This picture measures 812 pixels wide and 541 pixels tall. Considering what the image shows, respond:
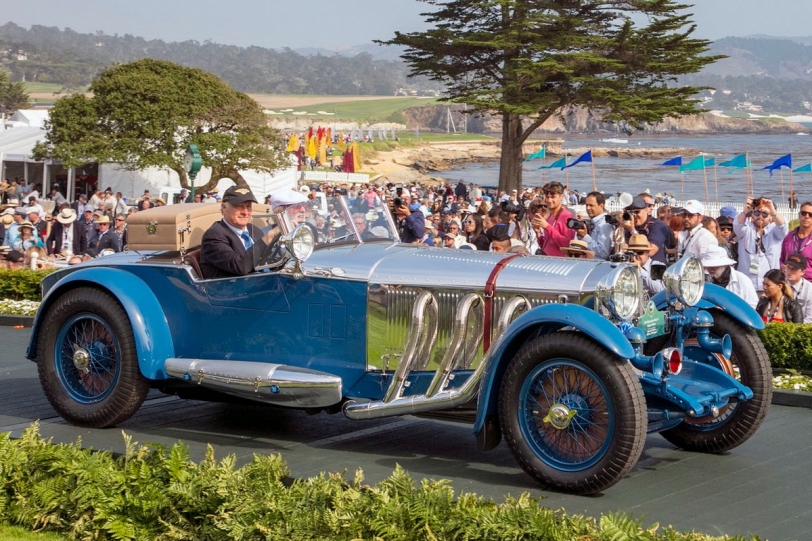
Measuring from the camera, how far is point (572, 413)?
19.0 feet

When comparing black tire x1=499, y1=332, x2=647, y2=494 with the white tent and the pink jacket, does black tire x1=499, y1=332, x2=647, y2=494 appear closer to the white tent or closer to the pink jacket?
the pink jacket

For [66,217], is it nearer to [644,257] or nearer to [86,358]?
[86,358]

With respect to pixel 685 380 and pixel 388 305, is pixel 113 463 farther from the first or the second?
pixel 685 380

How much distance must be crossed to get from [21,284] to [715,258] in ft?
32.8

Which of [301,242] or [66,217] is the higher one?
[301,242]

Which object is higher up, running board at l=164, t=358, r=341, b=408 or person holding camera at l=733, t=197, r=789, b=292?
person holding camera at l=733, t=197, r=789, b=292

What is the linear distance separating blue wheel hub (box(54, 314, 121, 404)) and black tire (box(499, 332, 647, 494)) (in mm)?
3129

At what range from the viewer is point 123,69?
151 feet

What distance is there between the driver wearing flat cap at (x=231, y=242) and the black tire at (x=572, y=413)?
2.15 metres

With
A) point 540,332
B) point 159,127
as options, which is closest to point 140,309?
point 540,332

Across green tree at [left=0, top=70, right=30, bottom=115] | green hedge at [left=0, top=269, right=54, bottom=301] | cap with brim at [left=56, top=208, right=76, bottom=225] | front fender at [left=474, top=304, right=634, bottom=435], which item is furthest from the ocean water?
green tree at [left=0, top=70, right=30, bottom=115]

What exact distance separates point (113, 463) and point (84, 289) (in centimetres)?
208

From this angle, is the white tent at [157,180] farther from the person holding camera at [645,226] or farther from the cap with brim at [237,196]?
the cap with brim at [237,196]

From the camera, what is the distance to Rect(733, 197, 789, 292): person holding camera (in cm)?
1274
